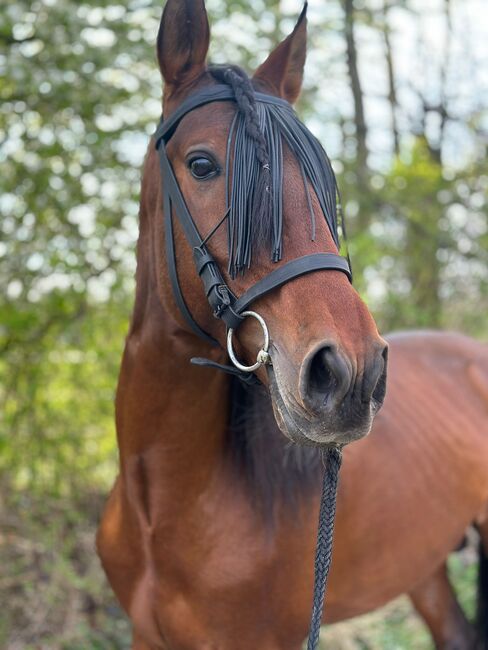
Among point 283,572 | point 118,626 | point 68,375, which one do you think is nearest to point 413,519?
point 283,572

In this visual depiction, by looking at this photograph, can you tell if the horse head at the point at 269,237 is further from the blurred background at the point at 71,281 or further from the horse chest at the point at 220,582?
the blurred background at the point at 71,281

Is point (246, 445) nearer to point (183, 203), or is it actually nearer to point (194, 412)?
point (194, 412)

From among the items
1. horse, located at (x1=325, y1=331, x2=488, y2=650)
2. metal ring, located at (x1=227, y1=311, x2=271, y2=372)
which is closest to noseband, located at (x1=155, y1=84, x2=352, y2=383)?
metal ring, located at (x1=227, y1=311, x2=271, y2=372)

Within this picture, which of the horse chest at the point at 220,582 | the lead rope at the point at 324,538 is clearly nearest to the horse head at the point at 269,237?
the lead rope at the point at 324,538

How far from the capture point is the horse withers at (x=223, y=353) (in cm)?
146

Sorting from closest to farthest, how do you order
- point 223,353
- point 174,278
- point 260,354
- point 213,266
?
point 260,354
point 213,266
point 174,278
point 223,353

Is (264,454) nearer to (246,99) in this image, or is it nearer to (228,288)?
(228,288)

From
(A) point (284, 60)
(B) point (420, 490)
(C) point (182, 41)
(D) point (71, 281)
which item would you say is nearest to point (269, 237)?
(C) point (182, 41)

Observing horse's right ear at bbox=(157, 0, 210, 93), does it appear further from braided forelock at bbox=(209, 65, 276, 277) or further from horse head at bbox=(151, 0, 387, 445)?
braided forelock at bbox=(209, 65, 276, 277)

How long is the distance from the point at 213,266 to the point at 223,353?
345 millimetres

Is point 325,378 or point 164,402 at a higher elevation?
point 325,378

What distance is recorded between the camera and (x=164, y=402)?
1994 mm

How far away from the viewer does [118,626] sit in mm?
3902

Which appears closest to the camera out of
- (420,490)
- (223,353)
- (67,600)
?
(223,353)
